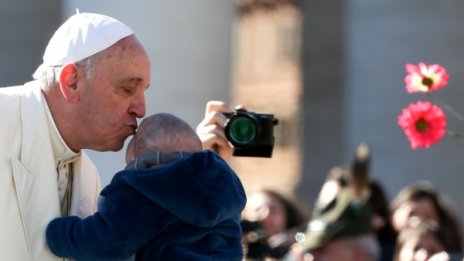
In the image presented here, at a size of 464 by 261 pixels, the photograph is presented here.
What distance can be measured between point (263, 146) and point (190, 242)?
70cm

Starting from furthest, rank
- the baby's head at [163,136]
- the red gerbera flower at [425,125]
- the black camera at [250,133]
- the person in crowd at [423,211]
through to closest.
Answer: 1. the person in crowd at [423,211]
2. the red gerbera flower at [425,125]
3. the black camera at [250,133]
4. the baby's head at [163,136]

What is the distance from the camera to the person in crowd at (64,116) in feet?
16.5

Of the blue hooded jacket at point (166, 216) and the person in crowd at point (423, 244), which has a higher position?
the blue hooded jacket at point (166, 216)

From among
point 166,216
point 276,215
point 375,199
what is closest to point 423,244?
point 276,215

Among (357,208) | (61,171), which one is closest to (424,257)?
(357,208)

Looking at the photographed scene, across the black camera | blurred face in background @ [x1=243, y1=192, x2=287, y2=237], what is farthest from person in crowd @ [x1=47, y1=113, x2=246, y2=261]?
blurred face in background @ [x1=243, y1=192, x2=287, y2=237]

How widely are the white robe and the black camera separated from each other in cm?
52

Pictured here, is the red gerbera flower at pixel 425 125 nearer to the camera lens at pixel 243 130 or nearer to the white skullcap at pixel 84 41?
the camera lens at pixel 243 130

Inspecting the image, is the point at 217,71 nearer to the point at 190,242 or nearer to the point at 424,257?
the point at 424,257

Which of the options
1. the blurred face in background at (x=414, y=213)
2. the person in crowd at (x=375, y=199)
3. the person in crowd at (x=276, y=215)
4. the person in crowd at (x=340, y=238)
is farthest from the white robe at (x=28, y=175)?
the blurred face in background at (x=414, y=213)

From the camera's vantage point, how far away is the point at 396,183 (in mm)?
12773

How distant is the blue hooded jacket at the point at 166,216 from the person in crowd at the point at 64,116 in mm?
211

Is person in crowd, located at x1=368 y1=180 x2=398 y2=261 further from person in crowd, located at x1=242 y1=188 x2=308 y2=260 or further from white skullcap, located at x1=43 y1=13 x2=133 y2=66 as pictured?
white skullcap, located at x1=43 y1=13 x2=133 y2=66

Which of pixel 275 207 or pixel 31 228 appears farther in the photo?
pixel 275 207
